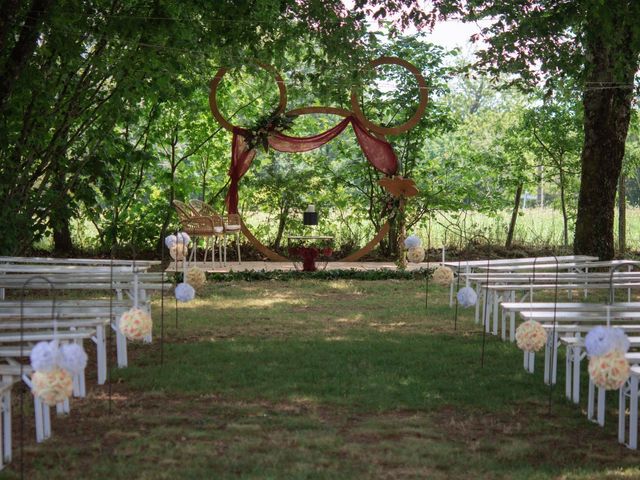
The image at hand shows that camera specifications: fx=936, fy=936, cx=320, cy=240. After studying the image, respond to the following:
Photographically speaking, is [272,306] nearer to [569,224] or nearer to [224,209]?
[224,209]

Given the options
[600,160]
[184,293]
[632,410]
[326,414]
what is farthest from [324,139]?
[632,410]

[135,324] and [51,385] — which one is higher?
[135,324]

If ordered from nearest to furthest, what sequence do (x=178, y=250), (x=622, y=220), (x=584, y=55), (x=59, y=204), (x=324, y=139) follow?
(x=178, y=250) → (x=584, y=55) → (x=59, y=204) → (x=324, y=139) → (x=622, y=220)

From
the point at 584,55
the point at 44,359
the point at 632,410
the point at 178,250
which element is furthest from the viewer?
the point at 584,55

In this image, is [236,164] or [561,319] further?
[236,164]

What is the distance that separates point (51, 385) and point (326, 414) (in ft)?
6.14

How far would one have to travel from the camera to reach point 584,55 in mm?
9500

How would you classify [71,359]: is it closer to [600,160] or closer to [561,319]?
[561,319]

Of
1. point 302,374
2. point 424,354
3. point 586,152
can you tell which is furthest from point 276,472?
point 586,152

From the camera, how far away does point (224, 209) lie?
44.5 ft

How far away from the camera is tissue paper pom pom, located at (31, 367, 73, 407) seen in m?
3.89

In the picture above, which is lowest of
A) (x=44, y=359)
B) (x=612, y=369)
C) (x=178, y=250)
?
(x=612, y=369)

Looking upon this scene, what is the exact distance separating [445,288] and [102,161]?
4.31 m

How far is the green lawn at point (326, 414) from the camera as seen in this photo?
4.37m
